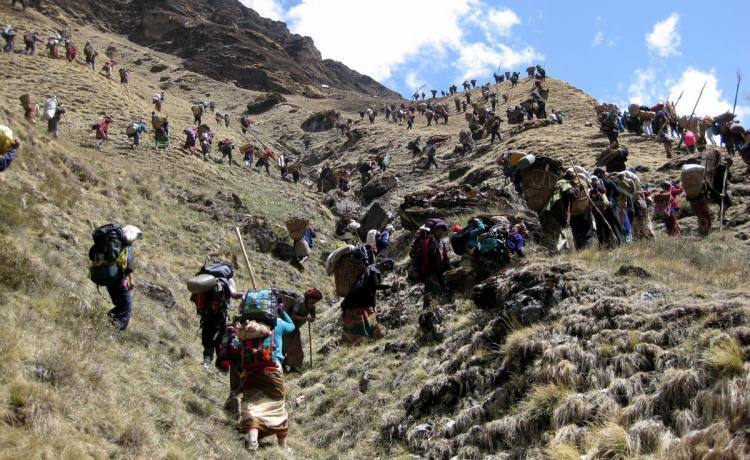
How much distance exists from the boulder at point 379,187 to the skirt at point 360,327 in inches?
723

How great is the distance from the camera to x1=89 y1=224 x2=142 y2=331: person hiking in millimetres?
7499

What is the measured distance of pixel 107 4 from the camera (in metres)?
93.8

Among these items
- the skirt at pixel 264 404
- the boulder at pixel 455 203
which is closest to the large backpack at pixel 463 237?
the skirt at pixel 264 404

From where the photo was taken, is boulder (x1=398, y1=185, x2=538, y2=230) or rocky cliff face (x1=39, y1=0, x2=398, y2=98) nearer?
boulder (x1=398, y1=185, x2=538, y2=230)

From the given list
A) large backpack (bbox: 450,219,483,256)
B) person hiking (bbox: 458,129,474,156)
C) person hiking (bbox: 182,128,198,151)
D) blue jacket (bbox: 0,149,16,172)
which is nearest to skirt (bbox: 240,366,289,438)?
blue jacket (bbox: 0,149,16,172)

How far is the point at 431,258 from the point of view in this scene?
1052 centimetres

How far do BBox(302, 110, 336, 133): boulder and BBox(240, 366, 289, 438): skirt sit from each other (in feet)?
155

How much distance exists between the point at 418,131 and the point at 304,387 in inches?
1393

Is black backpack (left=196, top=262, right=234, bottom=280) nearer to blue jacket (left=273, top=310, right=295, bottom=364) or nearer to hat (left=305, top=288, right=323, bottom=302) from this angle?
blue jacket (left=273, top=310, right=295, bottom=364)

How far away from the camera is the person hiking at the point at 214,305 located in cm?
838

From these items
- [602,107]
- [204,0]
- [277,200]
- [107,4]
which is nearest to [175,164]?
[277,200]

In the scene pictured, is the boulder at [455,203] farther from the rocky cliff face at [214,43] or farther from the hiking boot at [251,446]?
the rocky cliff face at [214,43]

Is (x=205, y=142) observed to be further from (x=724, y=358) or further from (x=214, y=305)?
(x=724, y=358)

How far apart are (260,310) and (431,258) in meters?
4.81
